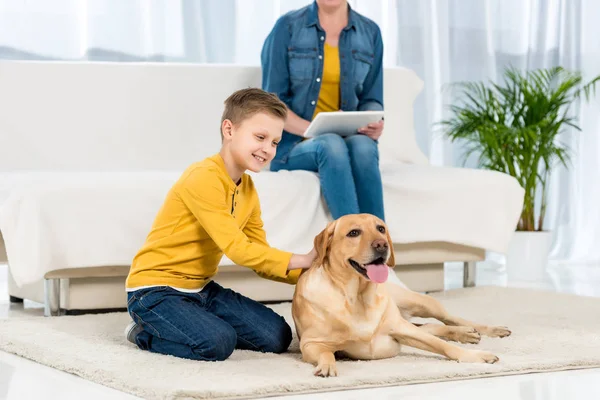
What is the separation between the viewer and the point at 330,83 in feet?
10.7

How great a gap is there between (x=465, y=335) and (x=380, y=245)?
45cm

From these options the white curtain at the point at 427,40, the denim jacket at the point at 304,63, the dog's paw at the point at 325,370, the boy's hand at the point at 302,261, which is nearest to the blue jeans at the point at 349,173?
the denim jacket at the point at 304,63

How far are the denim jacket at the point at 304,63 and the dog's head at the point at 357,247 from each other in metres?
1.21

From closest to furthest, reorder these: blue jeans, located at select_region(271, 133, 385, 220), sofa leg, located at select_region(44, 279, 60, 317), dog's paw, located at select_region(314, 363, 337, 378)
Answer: dog's paw, located at select_region(314, 363, 337, 378) → sofa leg, located at select_region(44, 279, 60, 317) → blue jeans, located at select_region(271, 133, 385, 220)

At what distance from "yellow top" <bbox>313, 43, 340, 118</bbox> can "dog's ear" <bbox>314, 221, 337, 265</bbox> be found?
1302 millimetres

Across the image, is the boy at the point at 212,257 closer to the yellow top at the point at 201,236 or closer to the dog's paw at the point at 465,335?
the yellow top at the point at 201,236

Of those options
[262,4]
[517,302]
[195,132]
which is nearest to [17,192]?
[195,132]

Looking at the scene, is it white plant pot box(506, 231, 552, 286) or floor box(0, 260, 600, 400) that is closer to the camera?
floor box(0, 260, 600, 400)

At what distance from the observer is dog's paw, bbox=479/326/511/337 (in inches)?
91.0

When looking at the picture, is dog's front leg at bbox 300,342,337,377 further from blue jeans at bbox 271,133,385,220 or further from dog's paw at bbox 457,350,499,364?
blue jeans at bbox 271,133,385,220

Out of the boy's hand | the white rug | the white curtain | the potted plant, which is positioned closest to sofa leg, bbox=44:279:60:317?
the white rug

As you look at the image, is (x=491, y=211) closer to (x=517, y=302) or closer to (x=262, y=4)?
(x=517, y=302)

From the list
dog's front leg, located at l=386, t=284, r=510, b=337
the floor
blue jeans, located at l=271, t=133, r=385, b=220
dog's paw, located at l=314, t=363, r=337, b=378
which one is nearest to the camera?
the floor

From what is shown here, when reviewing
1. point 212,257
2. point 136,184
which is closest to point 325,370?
point 212,257
